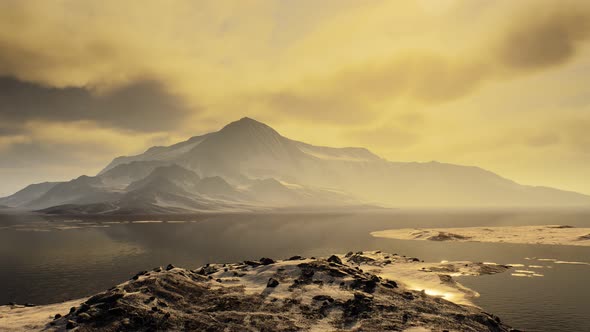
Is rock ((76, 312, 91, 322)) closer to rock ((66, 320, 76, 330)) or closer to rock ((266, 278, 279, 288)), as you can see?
rock ((66, 320, 76, 330))

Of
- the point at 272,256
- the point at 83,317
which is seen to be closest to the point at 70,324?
the point at 83,317

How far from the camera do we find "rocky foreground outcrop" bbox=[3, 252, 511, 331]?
40625 mm

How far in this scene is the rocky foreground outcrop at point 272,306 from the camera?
4062cm

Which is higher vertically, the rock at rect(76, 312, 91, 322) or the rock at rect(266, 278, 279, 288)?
the rock at rect(266, 278, 279, 288)

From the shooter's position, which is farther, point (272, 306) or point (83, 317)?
point (272, 306)

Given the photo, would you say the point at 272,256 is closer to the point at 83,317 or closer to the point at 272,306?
the point at 272,306

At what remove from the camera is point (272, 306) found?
152 feet

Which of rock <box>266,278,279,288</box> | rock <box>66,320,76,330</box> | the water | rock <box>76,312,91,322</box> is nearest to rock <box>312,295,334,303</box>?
rock <box>266,278,279,288</box>

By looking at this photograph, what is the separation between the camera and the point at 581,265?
277ft

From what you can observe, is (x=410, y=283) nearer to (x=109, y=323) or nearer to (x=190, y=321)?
(x=190, y=321)

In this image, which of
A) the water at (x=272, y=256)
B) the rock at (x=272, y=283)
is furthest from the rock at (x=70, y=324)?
the water at (x=272, y=256)

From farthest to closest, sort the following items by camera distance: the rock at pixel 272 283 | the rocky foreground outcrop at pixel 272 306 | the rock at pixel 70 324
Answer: the rock at pixel 272 283, the rocky foreground outcrop at pixel 272 306, the rock at pixel 70 324

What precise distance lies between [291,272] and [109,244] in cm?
11102

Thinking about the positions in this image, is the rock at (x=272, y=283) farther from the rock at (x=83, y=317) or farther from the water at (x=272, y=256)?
the water at (x=272, y=256)
